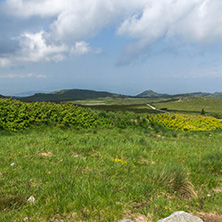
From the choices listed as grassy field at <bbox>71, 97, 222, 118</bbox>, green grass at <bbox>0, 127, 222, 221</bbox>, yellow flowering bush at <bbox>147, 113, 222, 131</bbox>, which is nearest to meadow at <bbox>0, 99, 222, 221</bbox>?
green grass at <bbox>0, 127, 222, 221</bbox>

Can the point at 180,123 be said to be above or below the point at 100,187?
below

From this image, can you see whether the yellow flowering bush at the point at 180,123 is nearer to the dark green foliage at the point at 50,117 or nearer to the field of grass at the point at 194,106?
the dark green foliage at the point at 50,117

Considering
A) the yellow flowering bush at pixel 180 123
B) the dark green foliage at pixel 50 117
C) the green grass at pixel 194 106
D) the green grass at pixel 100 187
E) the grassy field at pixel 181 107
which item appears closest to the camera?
the green grass at pixel 100 187

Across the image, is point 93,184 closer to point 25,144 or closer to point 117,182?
point 117,182

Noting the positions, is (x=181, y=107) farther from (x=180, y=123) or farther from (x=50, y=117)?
(x=50, y=117)

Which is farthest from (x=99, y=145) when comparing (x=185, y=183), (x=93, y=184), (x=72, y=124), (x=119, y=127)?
(x=119, y=127)

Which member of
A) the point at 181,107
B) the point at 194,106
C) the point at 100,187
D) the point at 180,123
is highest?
the point at 100,187

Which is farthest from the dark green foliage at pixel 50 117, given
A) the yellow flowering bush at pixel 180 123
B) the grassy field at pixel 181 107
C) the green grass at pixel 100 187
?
the grassy field at pixel 181 107

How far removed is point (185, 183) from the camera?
159 inches

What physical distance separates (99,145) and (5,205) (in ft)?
14.6

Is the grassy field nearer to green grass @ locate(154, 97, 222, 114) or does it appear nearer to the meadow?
green grass @ locate(154, 97, 222, 114)

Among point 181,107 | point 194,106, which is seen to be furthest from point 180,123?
point 194,106

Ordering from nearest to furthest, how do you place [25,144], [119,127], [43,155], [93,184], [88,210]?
[88,210]
[93,184]
[43,155]
[25,144]
[119,127]

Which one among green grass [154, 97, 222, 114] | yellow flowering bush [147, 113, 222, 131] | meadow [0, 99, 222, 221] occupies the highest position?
meadow [0, 99, 222, 221]
